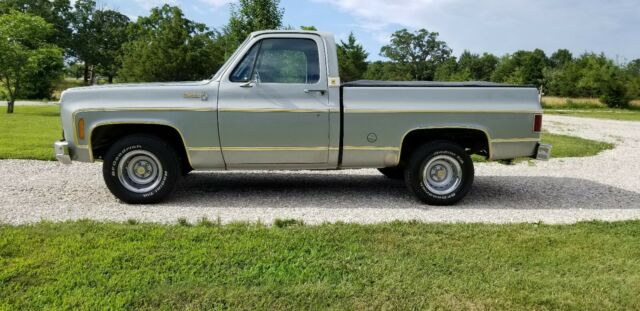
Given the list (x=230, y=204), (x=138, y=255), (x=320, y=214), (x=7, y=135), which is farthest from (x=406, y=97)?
(x=7, y=135)

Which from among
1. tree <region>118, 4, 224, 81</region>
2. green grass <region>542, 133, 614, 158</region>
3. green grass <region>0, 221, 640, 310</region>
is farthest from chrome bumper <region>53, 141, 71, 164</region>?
tree <region>118, 4, 224, 81</region>

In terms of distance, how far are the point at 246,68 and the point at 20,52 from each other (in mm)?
20202

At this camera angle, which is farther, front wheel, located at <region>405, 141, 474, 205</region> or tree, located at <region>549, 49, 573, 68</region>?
tree, located at <region>549, 49, 573, 68</region>

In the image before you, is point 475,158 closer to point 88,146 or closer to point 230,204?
point 230,204

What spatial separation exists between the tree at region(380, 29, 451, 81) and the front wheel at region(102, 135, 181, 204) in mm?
83104

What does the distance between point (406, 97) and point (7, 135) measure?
1087cm

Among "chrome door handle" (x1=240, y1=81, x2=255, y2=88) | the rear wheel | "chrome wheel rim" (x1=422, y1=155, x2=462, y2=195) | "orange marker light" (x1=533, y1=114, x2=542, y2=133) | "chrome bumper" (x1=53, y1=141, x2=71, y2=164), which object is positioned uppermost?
"chrome door handle" (x1=240, y1=81, x2=255, y2=88)

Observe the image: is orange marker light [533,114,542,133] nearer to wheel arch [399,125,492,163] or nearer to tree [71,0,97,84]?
wheel arch [399,125,492,163]

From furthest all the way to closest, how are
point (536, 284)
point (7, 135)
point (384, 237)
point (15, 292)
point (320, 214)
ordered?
1. point (7, 135)
2. point (320, 214)
3. point (384, 237)
4. point (536, 284)
5. point (15, 292)

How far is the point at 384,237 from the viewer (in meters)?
4.80

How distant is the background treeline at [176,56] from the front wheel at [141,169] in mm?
3012

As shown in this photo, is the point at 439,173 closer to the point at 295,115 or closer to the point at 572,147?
the point at 295,115

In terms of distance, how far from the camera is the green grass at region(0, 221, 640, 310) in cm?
347

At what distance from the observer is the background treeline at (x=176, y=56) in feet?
74.4
